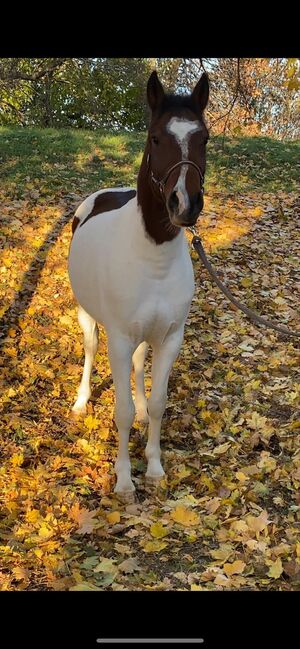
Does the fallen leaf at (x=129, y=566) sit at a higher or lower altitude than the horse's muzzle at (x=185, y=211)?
lower

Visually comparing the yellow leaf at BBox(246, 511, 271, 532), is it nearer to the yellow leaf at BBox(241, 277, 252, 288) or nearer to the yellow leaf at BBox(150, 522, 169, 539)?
the yellow leaf at BBox(150, 522, 169, 539)

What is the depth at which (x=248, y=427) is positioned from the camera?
4527mm

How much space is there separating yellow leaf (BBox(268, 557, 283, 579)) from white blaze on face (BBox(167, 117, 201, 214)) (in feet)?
5.95

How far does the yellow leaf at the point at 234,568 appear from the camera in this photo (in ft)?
9.97

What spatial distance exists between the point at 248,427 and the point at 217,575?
162 centimetres

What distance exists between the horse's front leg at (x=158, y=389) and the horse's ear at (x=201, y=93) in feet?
4.14

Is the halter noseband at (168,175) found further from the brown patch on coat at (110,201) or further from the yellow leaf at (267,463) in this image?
the yellow leaf at (267,463)

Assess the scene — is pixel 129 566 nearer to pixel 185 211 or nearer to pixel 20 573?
pixel 20 573

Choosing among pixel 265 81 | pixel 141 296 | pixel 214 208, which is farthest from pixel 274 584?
pixel 265 81

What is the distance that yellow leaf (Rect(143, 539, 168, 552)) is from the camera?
10.5 ft

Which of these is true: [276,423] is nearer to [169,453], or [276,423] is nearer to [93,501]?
[169,453]

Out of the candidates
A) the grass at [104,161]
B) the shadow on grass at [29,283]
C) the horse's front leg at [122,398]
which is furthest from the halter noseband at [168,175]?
the grass at [104,161]

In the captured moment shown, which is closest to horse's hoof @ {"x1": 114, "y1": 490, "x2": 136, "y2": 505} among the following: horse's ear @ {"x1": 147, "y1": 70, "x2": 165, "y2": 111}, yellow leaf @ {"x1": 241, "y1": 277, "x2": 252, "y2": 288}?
horse's ear @ {"x1": 147, "y1": 70, "x2": 165, "y2": 111}

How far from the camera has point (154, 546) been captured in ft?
10.6
